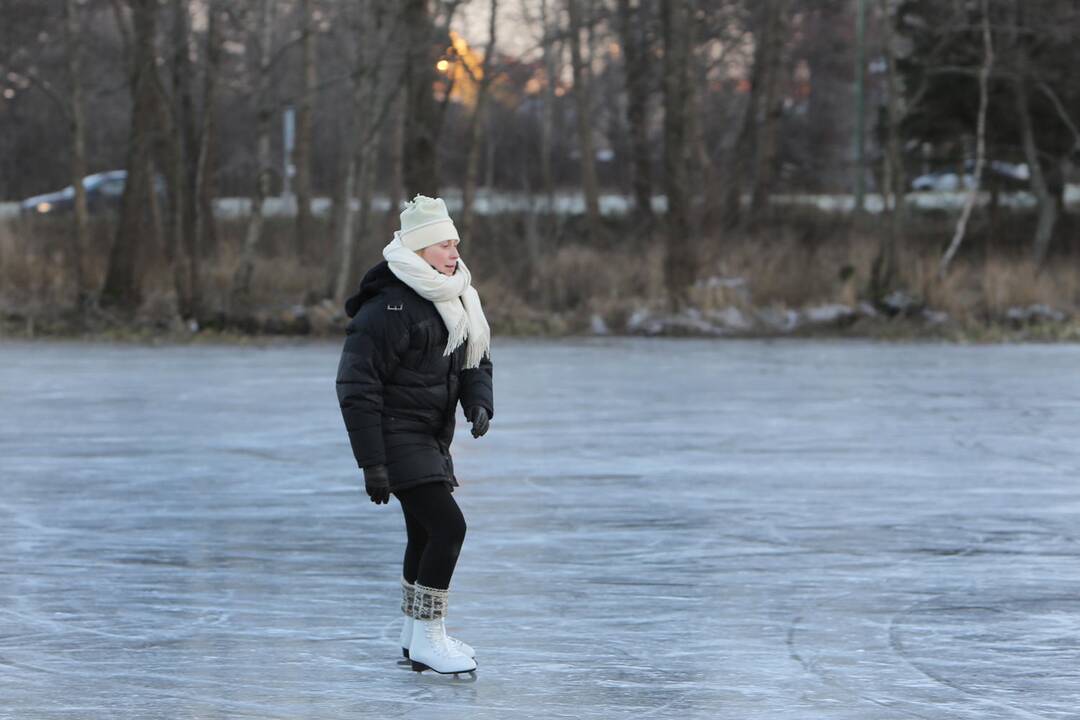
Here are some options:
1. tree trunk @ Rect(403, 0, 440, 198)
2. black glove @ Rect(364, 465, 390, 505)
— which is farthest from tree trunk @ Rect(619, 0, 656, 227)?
black glove @ Rect(364, 465, 390, 505)

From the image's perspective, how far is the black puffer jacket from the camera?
593cm

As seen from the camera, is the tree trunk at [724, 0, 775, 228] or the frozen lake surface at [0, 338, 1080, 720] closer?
the frozen lake surface at [0, 338, 1080, 720]

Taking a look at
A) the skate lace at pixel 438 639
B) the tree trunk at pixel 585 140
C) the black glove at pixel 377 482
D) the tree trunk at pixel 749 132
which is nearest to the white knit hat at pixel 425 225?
the black glove at pixel 377 482

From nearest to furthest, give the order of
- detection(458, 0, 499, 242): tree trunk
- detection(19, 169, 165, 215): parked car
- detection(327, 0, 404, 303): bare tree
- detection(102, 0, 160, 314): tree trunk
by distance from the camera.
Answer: detection(327, 0, 404, 303): bare tree, detection(102, 0, 160, 314): tree trunk, detection(458, 0, 499, 242): tree trunk, detection(19, 169, 165, 215): parked car

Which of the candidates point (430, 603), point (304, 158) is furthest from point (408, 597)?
point (304, 158)

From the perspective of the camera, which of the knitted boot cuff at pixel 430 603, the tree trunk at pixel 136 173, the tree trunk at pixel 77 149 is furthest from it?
the tree trunk at pixel 136 173

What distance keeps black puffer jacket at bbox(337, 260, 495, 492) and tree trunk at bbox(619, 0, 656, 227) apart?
33.8m

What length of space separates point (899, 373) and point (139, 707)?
47.1ft

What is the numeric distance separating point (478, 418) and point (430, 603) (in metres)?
0.69

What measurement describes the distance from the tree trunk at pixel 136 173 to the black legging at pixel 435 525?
20.9 meters

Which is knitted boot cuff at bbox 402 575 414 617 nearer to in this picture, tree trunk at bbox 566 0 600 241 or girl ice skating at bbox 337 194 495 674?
girl ice skating at bbox 337 194 495 674

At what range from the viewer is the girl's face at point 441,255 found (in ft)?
20.3

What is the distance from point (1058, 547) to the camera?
8.92m

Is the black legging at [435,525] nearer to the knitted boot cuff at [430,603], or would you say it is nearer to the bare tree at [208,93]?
the knitted boot cuff at [430,603]
